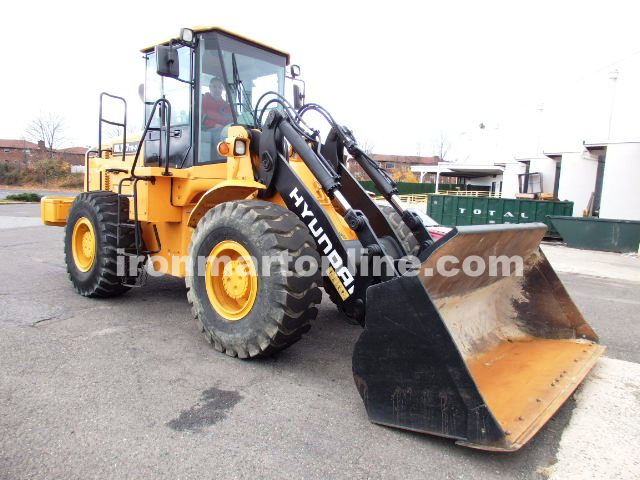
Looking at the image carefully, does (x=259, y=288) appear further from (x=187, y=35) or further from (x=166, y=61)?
(x=187, y=35)

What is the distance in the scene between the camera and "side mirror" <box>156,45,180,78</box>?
438cm

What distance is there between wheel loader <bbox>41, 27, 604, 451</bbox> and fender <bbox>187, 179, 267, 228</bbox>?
21 millimetres

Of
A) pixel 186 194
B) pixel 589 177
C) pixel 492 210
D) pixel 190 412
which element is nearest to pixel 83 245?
pixel 186 194

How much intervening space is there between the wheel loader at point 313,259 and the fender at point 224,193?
0.02m

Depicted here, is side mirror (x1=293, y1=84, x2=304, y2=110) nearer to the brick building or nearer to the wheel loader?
the wheel loader

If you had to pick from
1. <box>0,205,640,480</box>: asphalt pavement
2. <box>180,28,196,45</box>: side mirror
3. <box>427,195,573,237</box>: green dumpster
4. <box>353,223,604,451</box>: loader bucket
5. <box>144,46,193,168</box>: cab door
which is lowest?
<box>0,205,640,480</box>: asphalt pavement

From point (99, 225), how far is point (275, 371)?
307 centimetres

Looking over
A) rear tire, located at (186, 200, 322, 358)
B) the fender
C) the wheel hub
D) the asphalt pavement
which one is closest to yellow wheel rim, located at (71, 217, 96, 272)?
the asphalt pavement

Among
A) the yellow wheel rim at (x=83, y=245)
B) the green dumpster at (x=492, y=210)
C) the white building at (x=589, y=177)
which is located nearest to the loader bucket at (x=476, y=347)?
the yellow wheel rim at (x=83, y=245)

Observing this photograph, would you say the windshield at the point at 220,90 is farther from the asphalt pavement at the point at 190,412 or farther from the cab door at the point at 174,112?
the asphalt pavement at the point at 190,412

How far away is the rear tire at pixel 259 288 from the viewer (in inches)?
137

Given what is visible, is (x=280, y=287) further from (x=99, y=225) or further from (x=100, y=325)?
(x=99, y=225)

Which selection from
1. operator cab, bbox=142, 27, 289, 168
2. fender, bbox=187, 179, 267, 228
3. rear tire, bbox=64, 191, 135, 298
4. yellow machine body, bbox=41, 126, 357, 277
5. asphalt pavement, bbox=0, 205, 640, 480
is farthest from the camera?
rear tire, bbox=64, 191, 135, 298

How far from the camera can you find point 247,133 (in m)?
4.27
